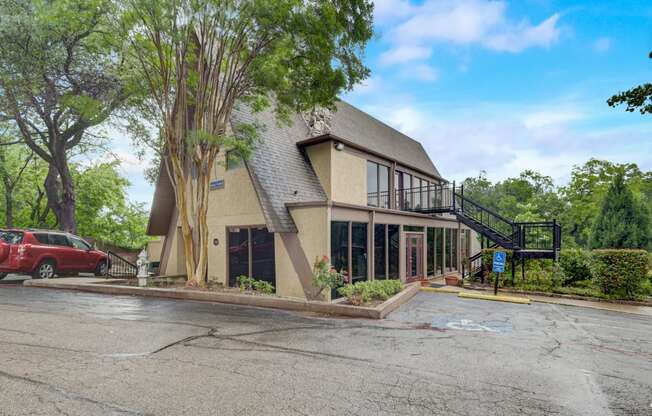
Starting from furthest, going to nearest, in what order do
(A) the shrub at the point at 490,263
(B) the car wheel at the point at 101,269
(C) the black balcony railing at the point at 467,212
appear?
1. (B) the car wheel at the point at 101,269
2. (A) the shrub at the point at 490,263
3. (C) the black balcony railing at the point at 467,212

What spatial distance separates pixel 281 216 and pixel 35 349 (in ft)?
21.8

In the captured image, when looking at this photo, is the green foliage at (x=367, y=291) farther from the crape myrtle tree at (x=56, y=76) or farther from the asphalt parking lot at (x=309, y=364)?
the crape myrtle tree at (x=56, y=76)

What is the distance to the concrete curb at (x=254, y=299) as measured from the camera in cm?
824

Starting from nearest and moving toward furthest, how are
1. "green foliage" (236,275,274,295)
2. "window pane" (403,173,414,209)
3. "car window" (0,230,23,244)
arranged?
"green foliage" (236,275,274,295), "car window" (0,230,23,244), "window pane" (403,173,414,209)

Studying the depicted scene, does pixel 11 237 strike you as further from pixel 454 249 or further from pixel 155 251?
pixel 454 249

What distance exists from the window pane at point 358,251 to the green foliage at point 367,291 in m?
1.31

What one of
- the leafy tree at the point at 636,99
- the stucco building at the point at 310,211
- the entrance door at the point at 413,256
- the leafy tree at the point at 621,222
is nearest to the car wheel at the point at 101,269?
the stucco building at the point at 310,211

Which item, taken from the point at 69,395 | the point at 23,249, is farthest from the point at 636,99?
the point at 23,249

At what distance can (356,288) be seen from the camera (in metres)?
9.41

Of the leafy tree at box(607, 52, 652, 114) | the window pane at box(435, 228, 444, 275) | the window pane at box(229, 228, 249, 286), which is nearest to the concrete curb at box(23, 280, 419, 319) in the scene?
the window pane at box(229, 228, 249, 286)

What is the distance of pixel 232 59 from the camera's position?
1052 cm

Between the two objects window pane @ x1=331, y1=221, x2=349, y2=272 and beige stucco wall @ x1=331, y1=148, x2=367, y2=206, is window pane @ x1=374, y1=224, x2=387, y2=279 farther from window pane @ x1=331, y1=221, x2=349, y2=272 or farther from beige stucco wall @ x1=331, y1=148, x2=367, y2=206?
window pane @ x1=331, y1=221, x2=349, y2=272

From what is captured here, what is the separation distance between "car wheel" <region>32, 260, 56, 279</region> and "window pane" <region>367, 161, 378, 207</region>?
44.6 ft

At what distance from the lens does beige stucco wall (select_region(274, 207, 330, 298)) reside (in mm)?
10289
